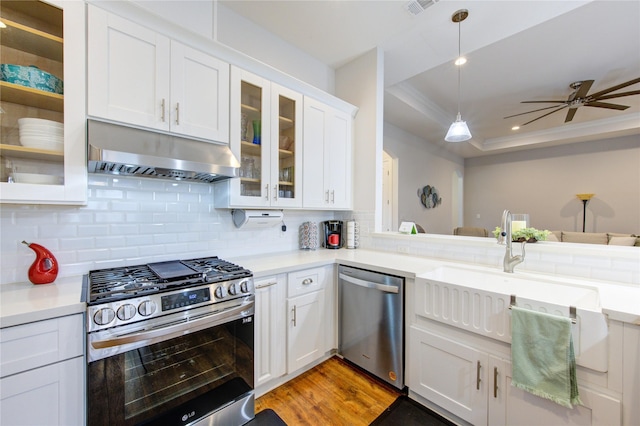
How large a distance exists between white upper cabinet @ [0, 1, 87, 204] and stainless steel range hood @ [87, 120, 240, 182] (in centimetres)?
11

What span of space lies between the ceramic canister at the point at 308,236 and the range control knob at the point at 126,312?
166cm

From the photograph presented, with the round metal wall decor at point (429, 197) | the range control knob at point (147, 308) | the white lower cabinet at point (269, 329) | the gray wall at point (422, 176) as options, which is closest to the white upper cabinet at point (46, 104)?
the range control knob at point (147, 308)

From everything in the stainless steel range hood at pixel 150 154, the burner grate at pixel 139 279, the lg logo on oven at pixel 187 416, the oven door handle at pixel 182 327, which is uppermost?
the stainless steel range hood at pixel 150 154

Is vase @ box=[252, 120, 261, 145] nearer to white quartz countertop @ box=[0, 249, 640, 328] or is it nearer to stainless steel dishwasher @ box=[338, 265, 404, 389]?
white quartz countertop @ box=[0, 249, 640, 328]

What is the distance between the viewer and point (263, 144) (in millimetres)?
2076

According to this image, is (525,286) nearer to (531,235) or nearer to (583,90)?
(531,235)

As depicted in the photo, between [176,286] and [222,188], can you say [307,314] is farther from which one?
[222,188]

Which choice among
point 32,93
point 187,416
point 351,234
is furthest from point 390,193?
point 32,93

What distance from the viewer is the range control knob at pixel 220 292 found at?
1401 mm

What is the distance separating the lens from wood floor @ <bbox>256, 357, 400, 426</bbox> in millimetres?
1642

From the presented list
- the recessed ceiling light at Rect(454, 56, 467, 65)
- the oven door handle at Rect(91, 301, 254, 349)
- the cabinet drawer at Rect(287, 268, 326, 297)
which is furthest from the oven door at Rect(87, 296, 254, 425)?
the recessed ceiling light at Rect(454, 56, 467, 65)

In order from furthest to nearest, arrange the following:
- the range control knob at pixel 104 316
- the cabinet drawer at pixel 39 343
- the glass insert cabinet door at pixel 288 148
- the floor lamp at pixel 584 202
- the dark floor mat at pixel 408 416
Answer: the floor lamp at pixel 584 202
the glass insert cabinet door at pixel 288 148
the dark floor mat at pixel 408 416
the range control knob at pixel 104 316
the cabinet drawer at pixel 39 343

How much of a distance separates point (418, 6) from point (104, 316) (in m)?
2.91

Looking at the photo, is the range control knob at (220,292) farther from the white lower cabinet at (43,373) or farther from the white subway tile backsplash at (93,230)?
the white subway tile backsplash at (93,230)
